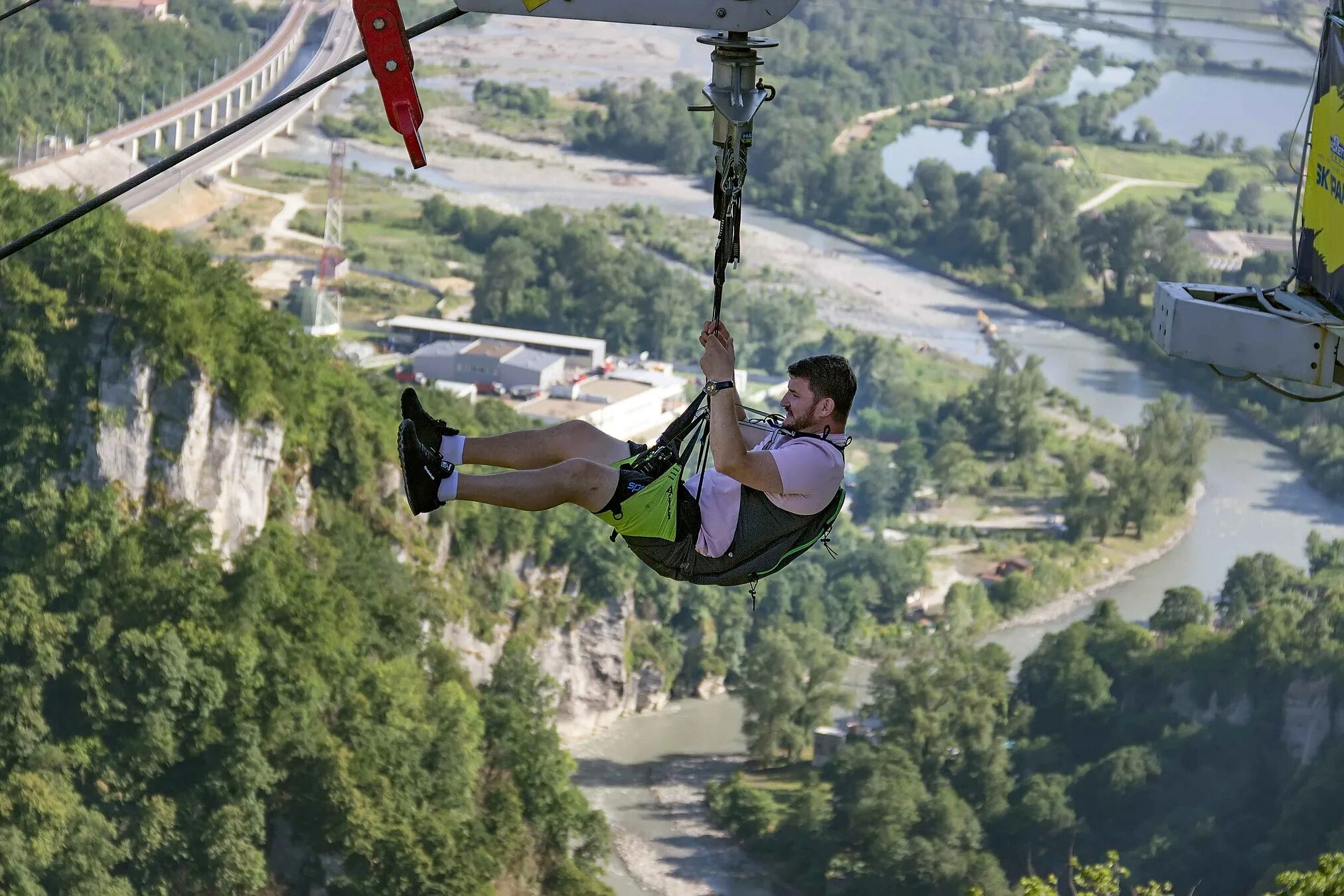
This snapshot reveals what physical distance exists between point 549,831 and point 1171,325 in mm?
22633

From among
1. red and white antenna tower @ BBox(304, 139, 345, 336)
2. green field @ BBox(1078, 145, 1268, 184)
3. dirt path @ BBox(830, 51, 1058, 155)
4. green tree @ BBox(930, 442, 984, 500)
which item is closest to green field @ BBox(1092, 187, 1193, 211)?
green field @ BBox(1078, 145, 1268, 184)

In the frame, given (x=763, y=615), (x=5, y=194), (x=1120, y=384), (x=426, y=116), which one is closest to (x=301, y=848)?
(x=5, y=194)

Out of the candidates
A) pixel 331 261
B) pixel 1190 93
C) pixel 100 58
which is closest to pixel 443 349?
pixel 331 261

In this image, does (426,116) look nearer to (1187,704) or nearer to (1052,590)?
(1052,590)

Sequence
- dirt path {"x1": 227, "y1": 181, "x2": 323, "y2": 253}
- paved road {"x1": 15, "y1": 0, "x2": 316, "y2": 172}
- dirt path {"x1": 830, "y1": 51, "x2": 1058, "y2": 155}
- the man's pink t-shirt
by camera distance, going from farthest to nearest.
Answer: dirt path {"x1": 830, "y1": 51, "x2": 1058, "y2": 155} < dirt path {"x1": 227, "y1": 181, "x2": 323, "y2": 253} < paved road {"x1": 15, "y1": 0, "x2": 316, "y2": 172} < the man's pink t-shirt

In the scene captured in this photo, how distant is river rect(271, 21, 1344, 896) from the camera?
33656 millimetres

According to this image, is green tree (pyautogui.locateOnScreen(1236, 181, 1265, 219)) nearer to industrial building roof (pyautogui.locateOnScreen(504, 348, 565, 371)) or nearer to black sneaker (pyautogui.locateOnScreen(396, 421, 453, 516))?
industrial building roof (pyautogui.locateOnScreen(504, 348, 565, 371))

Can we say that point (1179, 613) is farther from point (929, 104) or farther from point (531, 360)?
point (929, 104)

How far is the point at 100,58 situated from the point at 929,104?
36027mm

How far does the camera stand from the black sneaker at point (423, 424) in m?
5.38

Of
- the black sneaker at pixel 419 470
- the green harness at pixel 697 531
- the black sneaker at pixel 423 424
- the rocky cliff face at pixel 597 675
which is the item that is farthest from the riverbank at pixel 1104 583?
the black sneaker at pixel 419 470

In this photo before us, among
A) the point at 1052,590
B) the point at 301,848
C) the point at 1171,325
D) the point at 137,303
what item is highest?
the point at 1171,325

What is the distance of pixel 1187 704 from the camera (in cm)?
3962

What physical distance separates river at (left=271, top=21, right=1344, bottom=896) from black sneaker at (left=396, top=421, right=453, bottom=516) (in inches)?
1071
